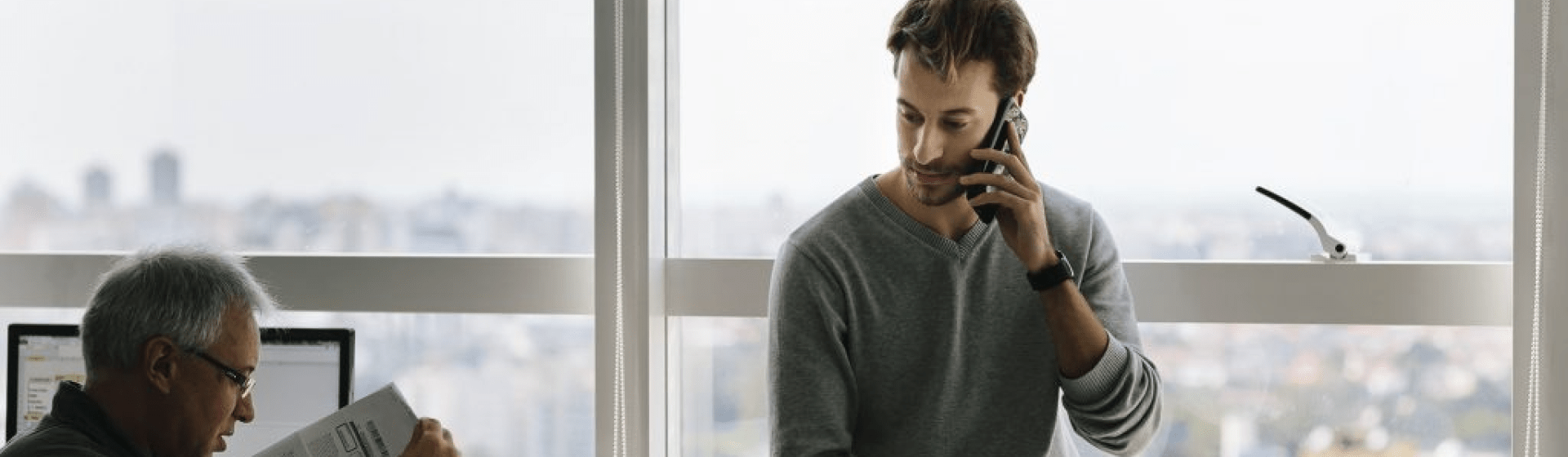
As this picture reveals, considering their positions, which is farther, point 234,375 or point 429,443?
point 429,443

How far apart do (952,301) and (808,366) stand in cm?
22

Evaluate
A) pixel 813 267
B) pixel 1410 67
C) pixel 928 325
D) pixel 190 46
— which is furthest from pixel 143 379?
pixel 1410 67

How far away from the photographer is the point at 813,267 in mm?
1945

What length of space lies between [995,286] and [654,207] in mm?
721

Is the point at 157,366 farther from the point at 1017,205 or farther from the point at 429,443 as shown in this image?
the point at 1017,205

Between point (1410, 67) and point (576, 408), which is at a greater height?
point (1410, 67)

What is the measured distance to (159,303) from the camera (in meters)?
1.77

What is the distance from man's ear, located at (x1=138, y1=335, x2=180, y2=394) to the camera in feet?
5.71

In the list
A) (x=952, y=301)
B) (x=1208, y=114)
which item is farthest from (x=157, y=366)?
(x=1208, y=114)

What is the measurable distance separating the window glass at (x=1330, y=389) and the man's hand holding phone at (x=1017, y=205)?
2.01 feet

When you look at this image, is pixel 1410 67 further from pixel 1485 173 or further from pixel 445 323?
pixel 445 323

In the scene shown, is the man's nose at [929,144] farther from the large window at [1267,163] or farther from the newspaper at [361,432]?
the newspaper at [361,432]

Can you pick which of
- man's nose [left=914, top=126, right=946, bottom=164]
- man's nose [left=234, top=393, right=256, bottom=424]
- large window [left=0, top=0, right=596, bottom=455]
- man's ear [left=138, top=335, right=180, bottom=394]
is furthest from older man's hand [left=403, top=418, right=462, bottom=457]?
man's nose [left=914, top=126, right=946, bottom=164]

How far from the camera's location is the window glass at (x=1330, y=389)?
7.68 ft
